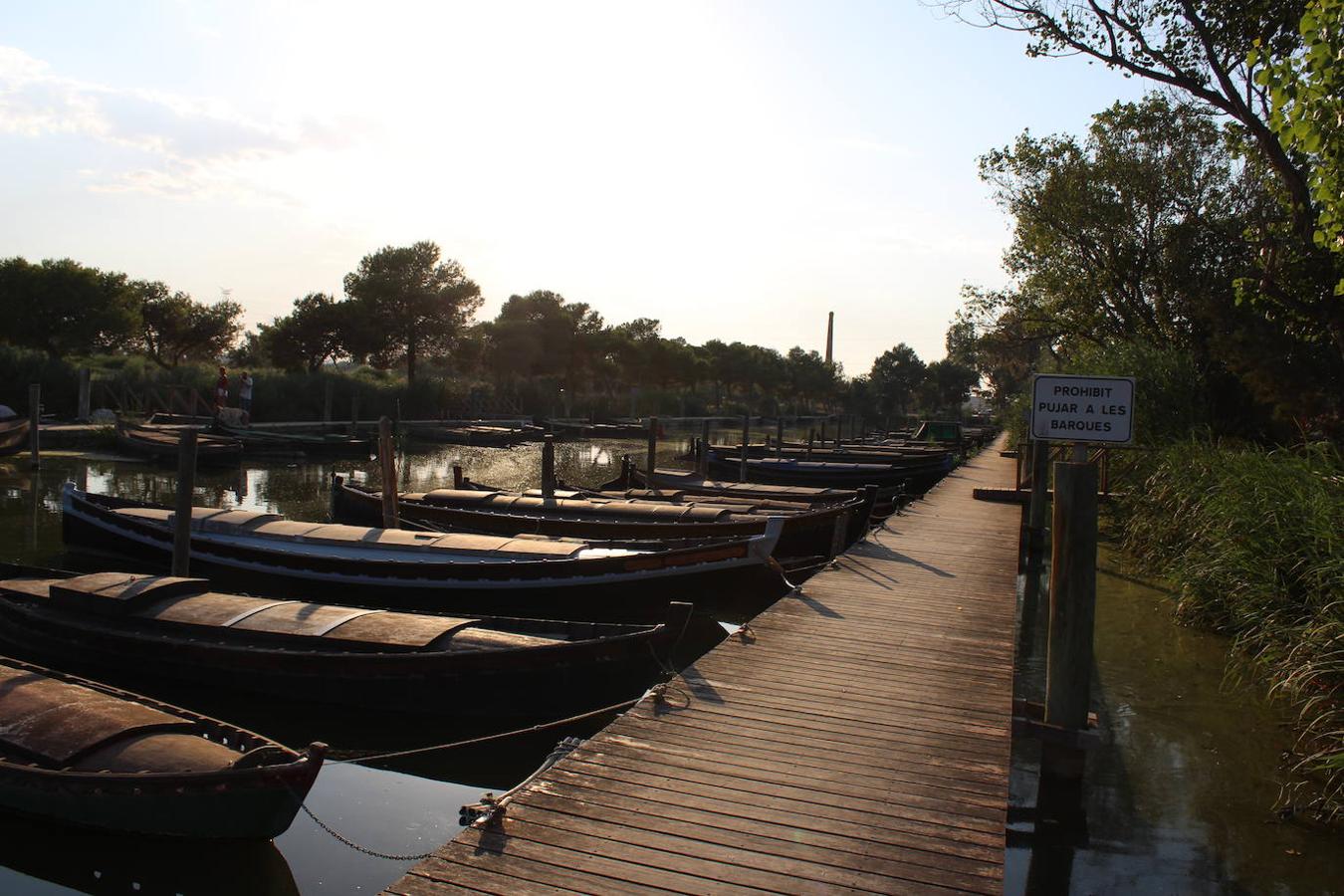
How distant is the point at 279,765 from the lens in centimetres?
618

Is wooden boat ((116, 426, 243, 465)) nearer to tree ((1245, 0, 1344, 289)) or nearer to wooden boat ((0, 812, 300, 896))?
wooden boat ((0, 812, 300, 896))

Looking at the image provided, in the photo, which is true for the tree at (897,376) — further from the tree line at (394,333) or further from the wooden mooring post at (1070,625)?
the wooden mooring post at (1070,625)

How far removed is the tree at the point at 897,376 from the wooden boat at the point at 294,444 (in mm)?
70793

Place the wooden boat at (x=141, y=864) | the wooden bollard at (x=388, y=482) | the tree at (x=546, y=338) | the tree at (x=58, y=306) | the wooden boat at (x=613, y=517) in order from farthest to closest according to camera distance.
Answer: the tree at (x=546, y=338) < the tree at (x=58, y=306) < the wooden boat at (x=613, y=517) < the wooden bollard at (x=388, y=482) < the wooden boat at (x=141, y=864)

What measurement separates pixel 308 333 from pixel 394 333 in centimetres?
540

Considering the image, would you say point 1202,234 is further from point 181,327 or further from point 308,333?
point 181,327

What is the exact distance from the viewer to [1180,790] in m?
7.66

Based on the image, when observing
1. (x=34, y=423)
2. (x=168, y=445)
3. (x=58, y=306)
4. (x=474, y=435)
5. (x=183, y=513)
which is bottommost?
(x=183, y=513)

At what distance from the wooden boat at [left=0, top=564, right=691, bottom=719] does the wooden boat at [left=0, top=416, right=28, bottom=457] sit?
21.6 meters

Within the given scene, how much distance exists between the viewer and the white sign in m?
6.87

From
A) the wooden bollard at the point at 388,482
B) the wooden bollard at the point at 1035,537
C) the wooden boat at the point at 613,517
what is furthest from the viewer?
the wooden boat at the point at 613,517

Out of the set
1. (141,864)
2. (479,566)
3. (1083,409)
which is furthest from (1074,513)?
(479,566)

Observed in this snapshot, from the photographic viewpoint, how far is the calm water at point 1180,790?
251 inches

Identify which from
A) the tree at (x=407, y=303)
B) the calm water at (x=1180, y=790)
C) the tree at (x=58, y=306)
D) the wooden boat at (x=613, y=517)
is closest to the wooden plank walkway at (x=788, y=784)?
the calm water at (x=1180, y=790)
